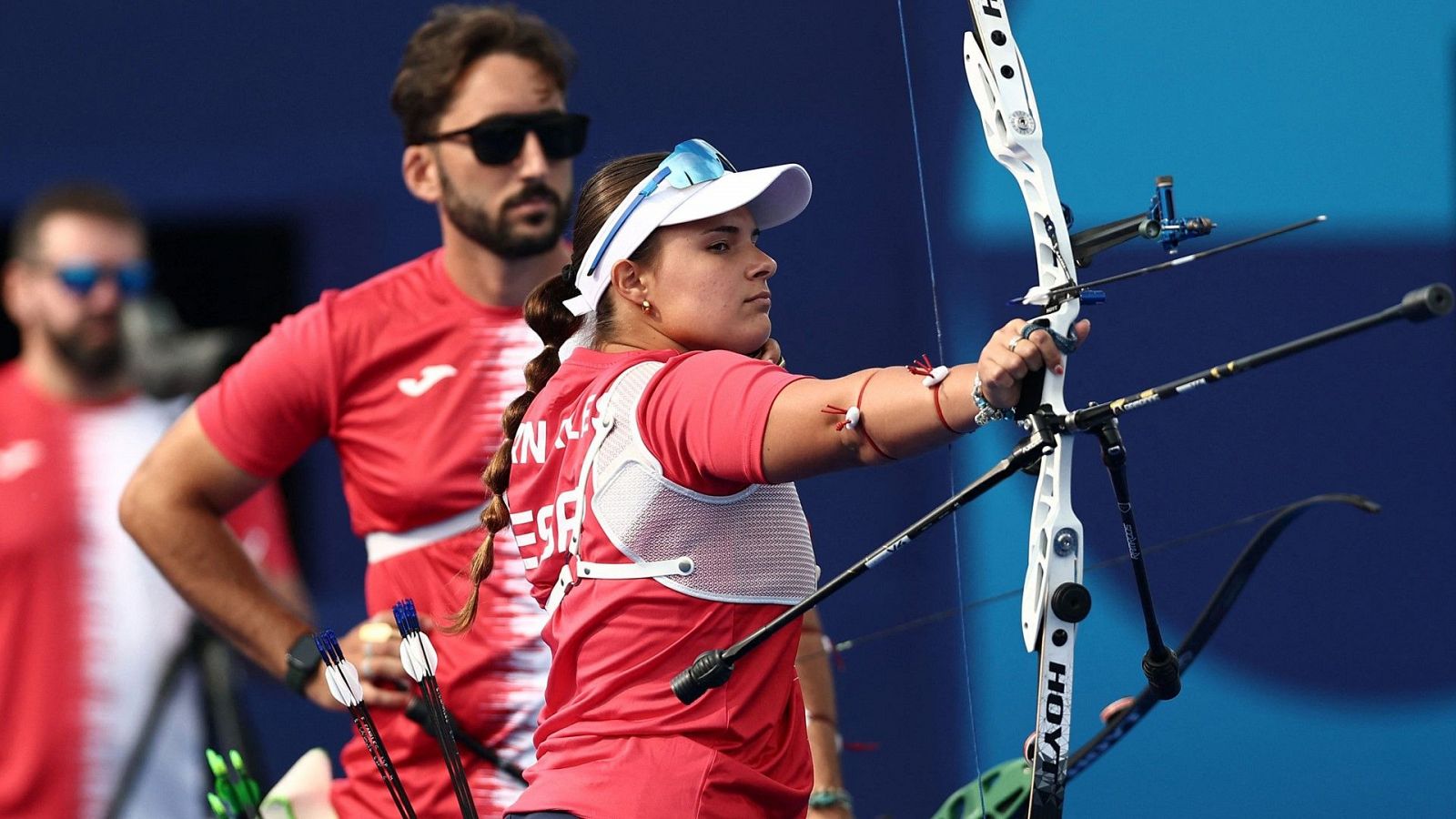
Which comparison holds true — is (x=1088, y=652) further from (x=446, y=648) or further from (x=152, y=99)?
(x=152, y=99)

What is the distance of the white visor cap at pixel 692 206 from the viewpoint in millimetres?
2023

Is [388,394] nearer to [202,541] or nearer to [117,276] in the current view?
[202,541]

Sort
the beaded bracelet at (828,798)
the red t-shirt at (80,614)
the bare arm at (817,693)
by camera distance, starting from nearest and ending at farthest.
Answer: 1. the beaded bracelet at (828,798)
2. the bare arm at (817,693)
3. the red t-shirt at (80,614)

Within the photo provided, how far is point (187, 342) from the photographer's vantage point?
388cm

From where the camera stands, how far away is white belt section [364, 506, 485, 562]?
9.99 feet

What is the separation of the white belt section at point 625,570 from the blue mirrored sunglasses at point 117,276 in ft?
A: 7.35

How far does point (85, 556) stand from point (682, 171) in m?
2.22

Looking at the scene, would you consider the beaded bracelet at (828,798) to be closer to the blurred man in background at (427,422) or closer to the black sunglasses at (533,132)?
the blurred man in background at (427,422)

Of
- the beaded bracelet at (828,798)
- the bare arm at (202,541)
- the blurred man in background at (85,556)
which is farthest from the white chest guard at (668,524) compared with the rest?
the blurred man in background at (85,556)

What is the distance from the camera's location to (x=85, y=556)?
12.4 feet

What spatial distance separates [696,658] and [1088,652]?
1.13m

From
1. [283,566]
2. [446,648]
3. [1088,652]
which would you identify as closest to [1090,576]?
[1088,652]

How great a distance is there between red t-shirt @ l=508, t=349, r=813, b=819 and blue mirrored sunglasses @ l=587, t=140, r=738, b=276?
0.61ft

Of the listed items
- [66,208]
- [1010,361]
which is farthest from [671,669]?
[66,208]
